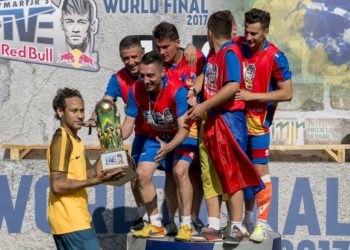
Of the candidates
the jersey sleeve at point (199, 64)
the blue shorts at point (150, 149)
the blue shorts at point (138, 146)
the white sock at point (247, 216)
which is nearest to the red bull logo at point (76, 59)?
the blue shorts at point (138, 146)

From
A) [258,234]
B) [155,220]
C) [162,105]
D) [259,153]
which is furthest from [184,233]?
[162,105]

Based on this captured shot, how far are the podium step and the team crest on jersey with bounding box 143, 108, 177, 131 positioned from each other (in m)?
0.80

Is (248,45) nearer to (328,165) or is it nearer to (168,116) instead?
(168,116)

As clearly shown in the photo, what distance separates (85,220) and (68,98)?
0.77 m

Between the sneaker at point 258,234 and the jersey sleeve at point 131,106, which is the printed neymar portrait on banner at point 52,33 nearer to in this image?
the jersey sleeve at point 131,106

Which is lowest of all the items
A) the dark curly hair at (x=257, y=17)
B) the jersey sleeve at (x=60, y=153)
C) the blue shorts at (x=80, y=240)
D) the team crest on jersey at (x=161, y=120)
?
the blue shorts at (x=80, y=240)

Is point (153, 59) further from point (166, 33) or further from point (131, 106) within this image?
point (131, 106)

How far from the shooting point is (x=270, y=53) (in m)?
6.92

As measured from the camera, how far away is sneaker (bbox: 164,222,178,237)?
727 cm

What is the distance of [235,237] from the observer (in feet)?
22.2

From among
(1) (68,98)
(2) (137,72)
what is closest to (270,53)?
(2) (137,72)

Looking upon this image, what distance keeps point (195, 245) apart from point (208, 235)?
121 mm

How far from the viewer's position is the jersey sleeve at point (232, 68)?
6668mm

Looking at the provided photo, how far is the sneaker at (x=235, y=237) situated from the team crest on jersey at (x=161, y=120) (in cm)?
87
